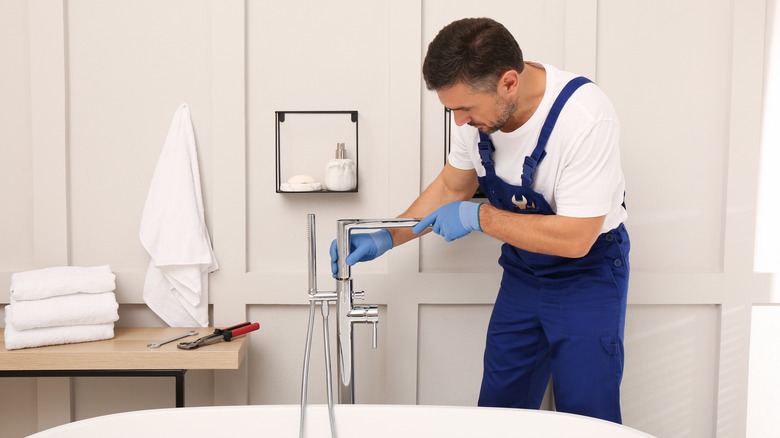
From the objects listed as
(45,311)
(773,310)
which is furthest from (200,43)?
(773,310)

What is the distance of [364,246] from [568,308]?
56cm

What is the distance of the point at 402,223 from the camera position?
1.54m

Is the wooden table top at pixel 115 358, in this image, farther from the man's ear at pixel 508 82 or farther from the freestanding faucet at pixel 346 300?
the man's ear at pixel 508 82

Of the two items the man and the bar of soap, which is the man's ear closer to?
the man

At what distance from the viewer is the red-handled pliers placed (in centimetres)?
174

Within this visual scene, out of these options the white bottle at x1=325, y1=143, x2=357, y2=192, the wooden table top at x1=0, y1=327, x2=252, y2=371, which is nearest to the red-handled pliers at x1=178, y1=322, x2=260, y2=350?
the wooden table top at x1=0, y1=327, x2=252, y2=371

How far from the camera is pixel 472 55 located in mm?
1423

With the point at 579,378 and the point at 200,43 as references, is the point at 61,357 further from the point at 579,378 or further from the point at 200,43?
the point at 579,378

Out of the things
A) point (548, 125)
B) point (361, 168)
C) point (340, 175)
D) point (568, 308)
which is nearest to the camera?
point (548, 125)

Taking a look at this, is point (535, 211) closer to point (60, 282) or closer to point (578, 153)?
point (578, 153)

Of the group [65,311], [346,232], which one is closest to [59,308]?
[65,311]

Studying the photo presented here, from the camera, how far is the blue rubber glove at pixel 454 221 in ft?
5.12

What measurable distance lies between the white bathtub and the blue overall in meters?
Result: 0.19

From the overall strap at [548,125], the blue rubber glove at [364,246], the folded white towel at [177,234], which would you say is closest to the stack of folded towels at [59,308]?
the folded white towel at [177,234]
